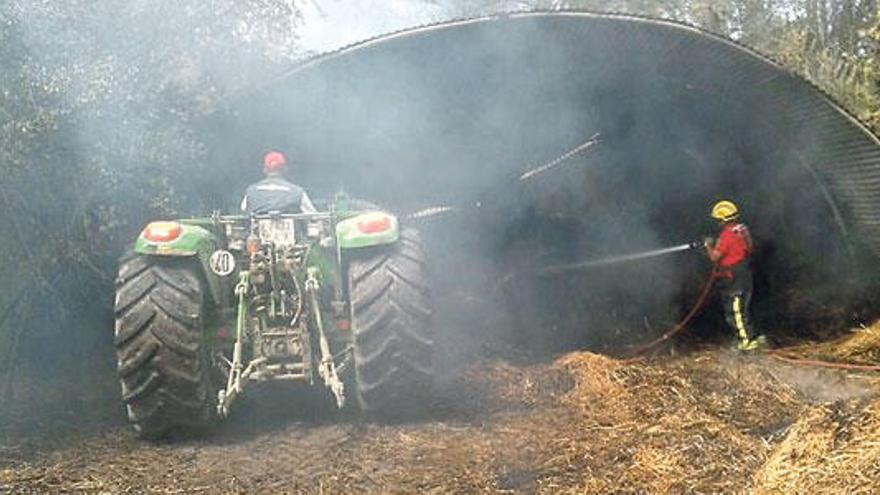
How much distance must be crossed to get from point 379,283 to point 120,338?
1.77 m

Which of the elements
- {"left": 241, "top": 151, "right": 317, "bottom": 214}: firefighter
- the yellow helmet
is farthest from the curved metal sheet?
{"left": 241, "top": 151, "right": 317, "bottom": 214}: firefighter

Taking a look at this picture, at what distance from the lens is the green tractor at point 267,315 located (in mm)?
6098

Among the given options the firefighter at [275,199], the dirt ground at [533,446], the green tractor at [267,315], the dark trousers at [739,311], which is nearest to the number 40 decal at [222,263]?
the green tractor at [267,315]

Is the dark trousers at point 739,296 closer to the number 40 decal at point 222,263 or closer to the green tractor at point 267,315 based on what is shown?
the green tractor at point 267,315

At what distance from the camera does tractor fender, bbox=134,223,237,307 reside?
626cm

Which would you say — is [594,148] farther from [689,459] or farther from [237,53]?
[689,459]

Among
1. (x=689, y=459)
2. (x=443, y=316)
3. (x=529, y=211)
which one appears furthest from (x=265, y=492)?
(x=529, y=211)

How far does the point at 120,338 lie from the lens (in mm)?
6070

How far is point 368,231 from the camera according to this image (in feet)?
20.9

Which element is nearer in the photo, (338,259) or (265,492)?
(265,492)

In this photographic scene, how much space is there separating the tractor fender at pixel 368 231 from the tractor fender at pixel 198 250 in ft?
3.08

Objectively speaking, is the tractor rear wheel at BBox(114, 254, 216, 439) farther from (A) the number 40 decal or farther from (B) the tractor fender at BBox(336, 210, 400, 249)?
(B) the tractor fender at BBox(336, 210, 400, 249)

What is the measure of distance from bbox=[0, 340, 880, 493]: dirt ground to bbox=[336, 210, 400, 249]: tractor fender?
128 cm

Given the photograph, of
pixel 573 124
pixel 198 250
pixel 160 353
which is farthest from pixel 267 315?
pixel 573 124
